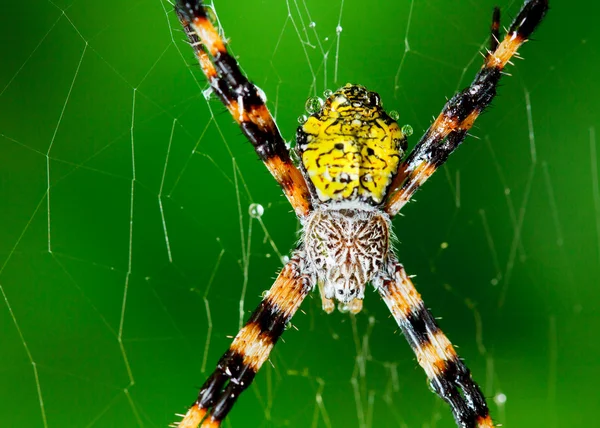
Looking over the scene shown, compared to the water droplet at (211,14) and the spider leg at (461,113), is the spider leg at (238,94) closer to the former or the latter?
the water droplet at (211,14)

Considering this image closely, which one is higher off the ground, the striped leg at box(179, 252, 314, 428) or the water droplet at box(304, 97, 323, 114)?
the water droplet at box(304, 97, 323, 114)

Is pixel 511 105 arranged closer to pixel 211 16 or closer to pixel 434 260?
pixel 434 260

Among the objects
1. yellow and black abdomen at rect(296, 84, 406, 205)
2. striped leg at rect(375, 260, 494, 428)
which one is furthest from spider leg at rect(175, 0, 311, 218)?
striped leg at rect(375, 260, 494, 428)

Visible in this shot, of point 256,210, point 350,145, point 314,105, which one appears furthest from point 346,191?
point 256,210

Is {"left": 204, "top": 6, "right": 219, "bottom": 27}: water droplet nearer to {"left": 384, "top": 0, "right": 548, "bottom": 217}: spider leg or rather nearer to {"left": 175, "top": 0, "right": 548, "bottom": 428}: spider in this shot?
{"left": 175, "top": 0, "right": 548, "bottom": 428}: spider

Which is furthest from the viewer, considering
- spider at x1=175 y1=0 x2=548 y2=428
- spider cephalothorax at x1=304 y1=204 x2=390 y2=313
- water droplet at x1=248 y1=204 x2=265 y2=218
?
water droplet at x1=248 y1=204 x2=265 y2=218

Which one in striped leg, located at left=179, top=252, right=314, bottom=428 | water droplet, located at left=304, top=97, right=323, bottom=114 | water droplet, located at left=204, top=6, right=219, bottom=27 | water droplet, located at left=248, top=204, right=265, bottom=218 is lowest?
striped leg, located at left=179, top=252, right=314, bottom=428

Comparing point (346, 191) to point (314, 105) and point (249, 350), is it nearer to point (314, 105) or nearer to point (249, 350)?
point (314, 105)
